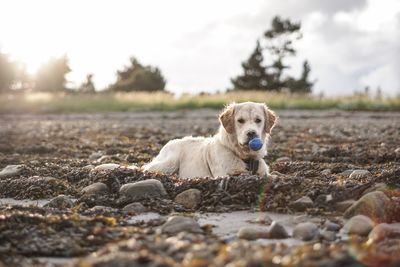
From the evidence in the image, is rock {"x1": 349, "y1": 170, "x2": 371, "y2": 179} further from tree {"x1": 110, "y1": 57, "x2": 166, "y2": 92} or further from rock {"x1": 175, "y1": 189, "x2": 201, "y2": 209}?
tree {"x1": 110, "y1": 57, "x2": 166, "y2": 92}

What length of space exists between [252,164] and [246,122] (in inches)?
23.2

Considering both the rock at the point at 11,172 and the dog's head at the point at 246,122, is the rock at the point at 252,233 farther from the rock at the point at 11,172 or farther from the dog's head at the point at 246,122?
the rock at the point at 11,172

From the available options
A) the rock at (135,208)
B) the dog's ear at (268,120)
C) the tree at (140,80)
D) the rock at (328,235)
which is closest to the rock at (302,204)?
the rock at (328,235)

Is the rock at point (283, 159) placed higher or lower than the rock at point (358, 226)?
lower

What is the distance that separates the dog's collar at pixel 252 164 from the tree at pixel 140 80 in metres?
56.9

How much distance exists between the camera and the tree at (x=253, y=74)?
5578cm

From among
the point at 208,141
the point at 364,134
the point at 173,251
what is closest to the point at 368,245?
the point at 173,251

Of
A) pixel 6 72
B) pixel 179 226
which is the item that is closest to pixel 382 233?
pixel 179 226

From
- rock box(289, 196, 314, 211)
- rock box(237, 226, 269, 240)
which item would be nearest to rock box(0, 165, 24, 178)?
rock box(289, 196, 314, 211)

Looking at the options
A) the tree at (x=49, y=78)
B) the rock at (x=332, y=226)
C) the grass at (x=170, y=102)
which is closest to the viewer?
the rock at (x=332, y=226)

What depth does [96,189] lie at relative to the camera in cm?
679

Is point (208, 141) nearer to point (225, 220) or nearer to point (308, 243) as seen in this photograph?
point (225, 220)

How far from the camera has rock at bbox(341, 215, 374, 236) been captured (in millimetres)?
4719

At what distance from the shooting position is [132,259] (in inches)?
128
